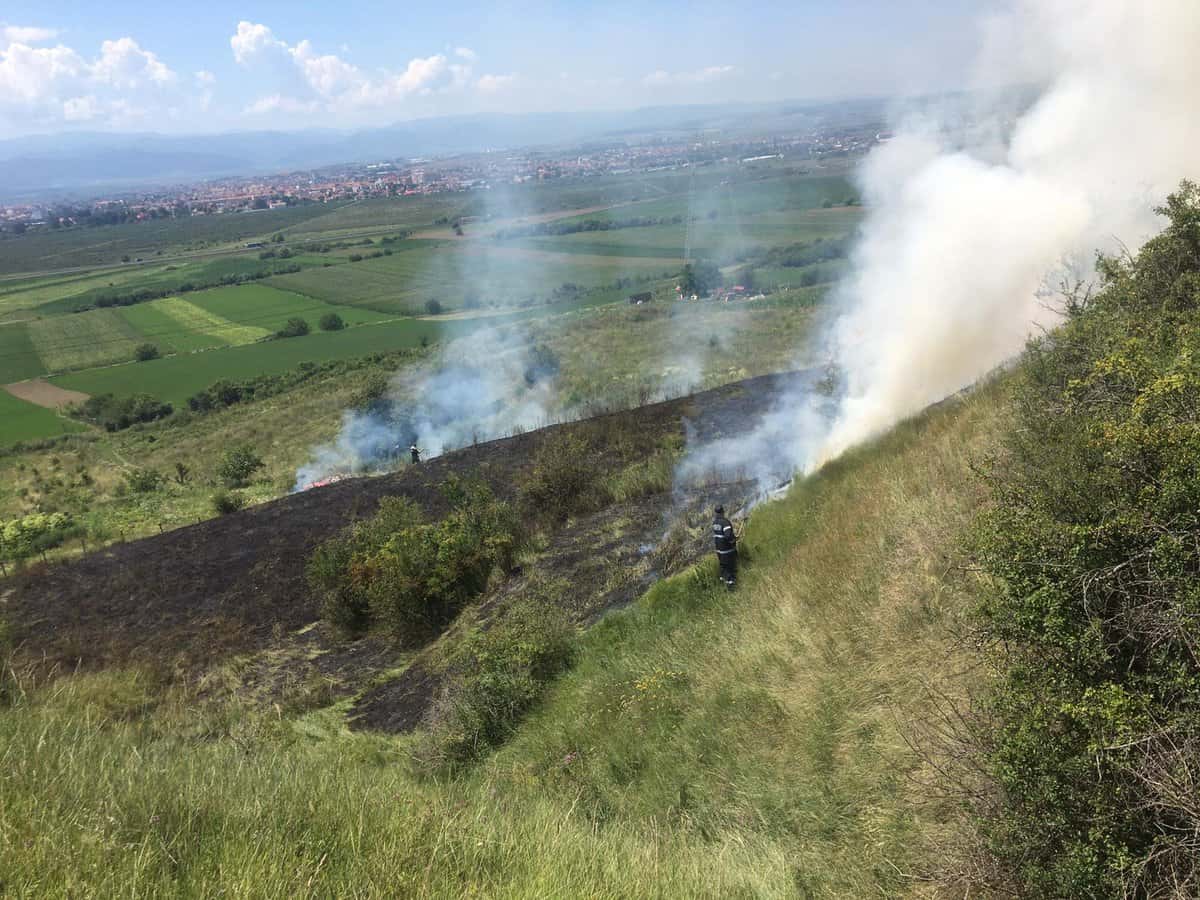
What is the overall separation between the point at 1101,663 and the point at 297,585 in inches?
534

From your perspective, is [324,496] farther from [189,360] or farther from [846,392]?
[189,360]

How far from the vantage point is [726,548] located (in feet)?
29.7

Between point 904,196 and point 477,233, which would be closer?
point 904,196

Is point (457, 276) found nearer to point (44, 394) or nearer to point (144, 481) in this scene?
point (44, 394)

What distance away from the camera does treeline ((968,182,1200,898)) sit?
3.43 meters

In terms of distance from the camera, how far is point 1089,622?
13.2 feet

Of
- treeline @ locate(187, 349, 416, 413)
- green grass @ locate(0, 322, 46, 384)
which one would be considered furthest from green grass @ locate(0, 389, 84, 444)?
green grass @ locate(0, 322, 46, 384)

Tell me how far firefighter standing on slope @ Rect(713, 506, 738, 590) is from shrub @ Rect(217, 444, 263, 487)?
22.9 metres

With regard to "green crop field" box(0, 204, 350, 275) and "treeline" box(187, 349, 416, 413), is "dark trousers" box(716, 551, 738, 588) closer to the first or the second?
"treeline" box(187, 349, 416, 413)

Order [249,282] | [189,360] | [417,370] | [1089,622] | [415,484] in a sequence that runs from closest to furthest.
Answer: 1. [1089,622]
2. [415,484]
3. [417,370]
4. [189,360]
5. [249,282]

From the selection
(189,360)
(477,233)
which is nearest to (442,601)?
(189,360)

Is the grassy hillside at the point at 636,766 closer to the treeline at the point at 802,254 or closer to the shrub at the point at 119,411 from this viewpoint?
the shrub at the point at 119,411

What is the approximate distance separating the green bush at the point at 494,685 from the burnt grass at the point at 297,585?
0.70m

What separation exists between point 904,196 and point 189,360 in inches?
2080
